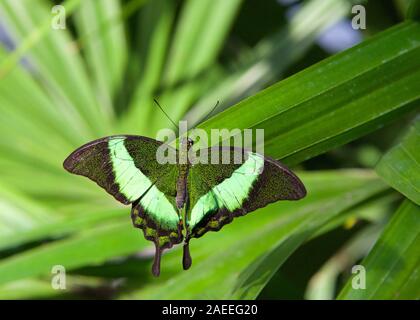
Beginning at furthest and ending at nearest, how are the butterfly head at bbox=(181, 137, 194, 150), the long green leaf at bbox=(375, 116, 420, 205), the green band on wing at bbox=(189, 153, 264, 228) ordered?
the butterfly head at bbox=(181, 137, 194, 150) < the green band on wing at bbox=(189, 153, 264, 228) < the long green leaf at bbox=(375, 116, 420, 205)

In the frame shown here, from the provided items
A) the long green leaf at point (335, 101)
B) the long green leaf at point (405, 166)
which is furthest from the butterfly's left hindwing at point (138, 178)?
the long green leaf at point (405, 166)

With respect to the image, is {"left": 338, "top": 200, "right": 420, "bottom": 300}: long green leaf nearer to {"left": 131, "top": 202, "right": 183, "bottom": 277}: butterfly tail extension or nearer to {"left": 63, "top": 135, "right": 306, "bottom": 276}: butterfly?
{"left": 63, "top": 135, "right": 306, "bottom": 276}: butterfly

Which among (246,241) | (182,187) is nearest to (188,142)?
(182,187)

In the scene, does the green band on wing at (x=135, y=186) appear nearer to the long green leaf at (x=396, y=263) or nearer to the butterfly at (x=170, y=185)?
the butterfly at (x=170, y=185)

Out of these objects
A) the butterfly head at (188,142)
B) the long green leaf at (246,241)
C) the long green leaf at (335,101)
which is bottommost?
the long green leaf at (246,241)

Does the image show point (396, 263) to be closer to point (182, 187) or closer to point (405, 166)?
point (405, 166)

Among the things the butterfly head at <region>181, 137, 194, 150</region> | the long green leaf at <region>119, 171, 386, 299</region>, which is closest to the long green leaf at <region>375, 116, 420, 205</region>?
the long green leaf at <region>119, 171, 386, 299</region>
